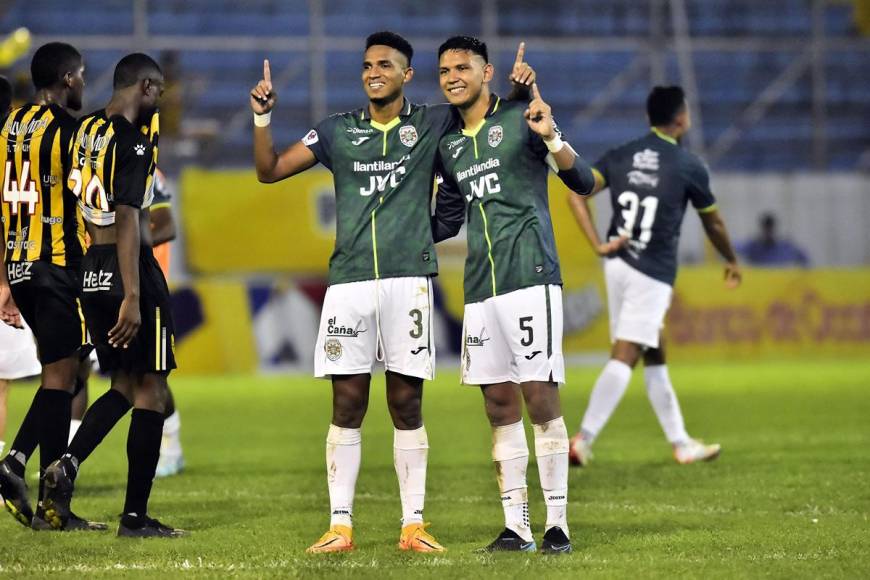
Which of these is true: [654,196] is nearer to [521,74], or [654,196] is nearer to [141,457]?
[521,74]

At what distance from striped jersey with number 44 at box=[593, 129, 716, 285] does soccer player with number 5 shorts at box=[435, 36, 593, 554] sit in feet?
12.2

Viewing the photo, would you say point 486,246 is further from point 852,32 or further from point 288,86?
point 852,32

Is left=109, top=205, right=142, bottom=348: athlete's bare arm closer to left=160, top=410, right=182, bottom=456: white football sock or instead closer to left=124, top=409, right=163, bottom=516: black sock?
left=124, top=409, right=163, bottom=516: black sock

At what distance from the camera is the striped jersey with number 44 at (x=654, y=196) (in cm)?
1030

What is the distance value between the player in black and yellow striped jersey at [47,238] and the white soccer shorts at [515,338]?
213 cm

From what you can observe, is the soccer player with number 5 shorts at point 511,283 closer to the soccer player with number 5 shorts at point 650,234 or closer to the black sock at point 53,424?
the black sock at point 53,424

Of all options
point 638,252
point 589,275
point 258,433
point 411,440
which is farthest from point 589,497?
point 589,275

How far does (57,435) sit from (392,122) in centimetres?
238

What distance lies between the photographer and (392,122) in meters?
6.76

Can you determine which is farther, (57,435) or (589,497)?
(589,497)

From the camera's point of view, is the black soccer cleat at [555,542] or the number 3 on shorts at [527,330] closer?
the black soccer cleat at [555,542]

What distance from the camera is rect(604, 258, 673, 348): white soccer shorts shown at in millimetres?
10234

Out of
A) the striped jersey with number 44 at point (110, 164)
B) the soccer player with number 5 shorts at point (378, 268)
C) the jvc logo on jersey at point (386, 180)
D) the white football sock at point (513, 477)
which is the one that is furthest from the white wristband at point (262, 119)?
the white football sock at point (513, 477)

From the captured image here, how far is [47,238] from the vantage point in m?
7.48
